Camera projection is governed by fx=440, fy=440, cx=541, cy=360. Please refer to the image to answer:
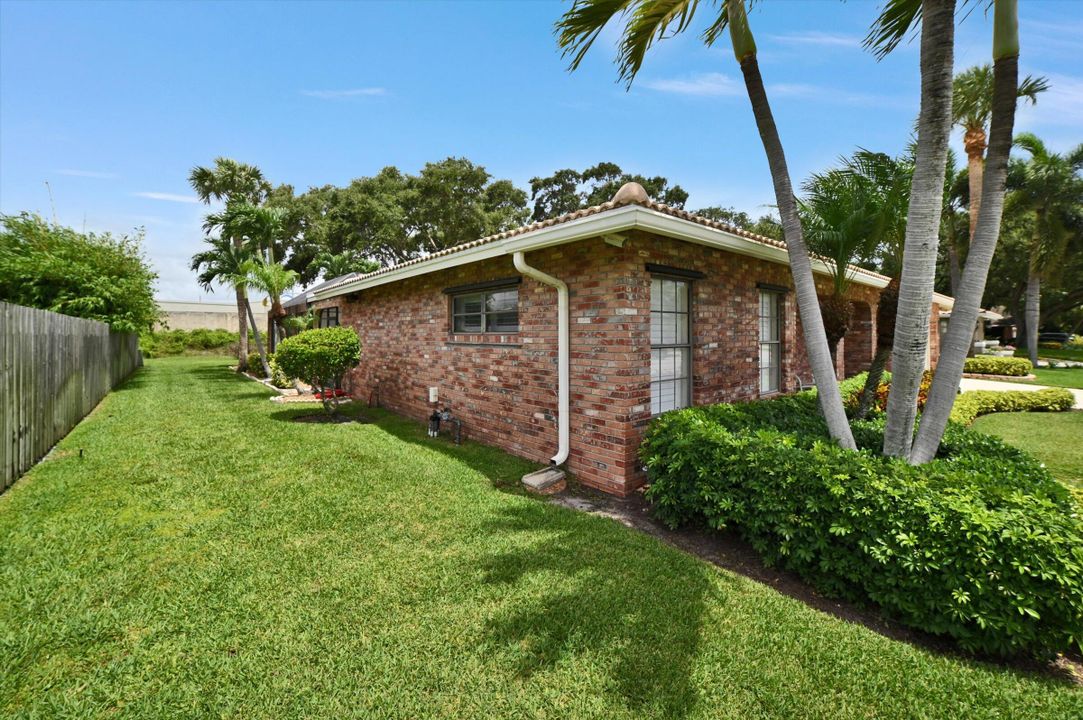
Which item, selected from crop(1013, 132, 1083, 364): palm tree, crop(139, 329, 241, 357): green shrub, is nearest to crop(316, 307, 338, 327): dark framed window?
crop(139, 329, 241, 357): green shrub

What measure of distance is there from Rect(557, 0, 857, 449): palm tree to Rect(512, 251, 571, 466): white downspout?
2.25 m

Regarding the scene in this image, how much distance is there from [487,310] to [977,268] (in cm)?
568

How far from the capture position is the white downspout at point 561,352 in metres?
5.45

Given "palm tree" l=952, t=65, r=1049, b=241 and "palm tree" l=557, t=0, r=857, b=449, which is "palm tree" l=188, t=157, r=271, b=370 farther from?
"palm tree" l=952, t=65, r=1049, b=241

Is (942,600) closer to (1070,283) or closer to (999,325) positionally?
(1070,283)

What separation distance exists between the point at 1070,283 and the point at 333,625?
39882 millimetres

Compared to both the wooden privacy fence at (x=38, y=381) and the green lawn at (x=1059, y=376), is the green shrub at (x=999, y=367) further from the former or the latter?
the wooden privacy fence at (x=38, y=381)

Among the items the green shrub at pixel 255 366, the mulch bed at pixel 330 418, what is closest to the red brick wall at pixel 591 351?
the mulch bed at pixel 330 418

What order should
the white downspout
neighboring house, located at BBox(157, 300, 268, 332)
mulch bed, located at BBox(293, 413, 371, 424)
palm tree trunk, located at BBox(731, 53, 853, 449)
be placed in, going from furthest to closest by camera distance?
neighboring house, located at BBox(157, 300, 268, 332)
mulch bed, located at BBox(293, 413, 371, 424)
the white downspout
palm tree trunk, located at BBox(731, 53, 853, 449)

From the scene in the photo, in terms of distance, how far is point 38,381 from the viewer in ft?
19.0

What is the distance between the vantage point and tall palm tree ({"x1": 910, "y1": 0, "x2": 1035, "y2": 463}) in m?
3.31

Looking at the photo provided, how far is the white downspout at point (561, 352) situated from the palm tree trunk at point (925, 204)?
10.5 ft

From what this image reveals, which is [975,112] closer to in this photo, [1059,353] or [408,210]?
[408,210]

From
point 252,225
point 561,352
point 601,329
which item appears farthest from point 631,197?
point 252,225
